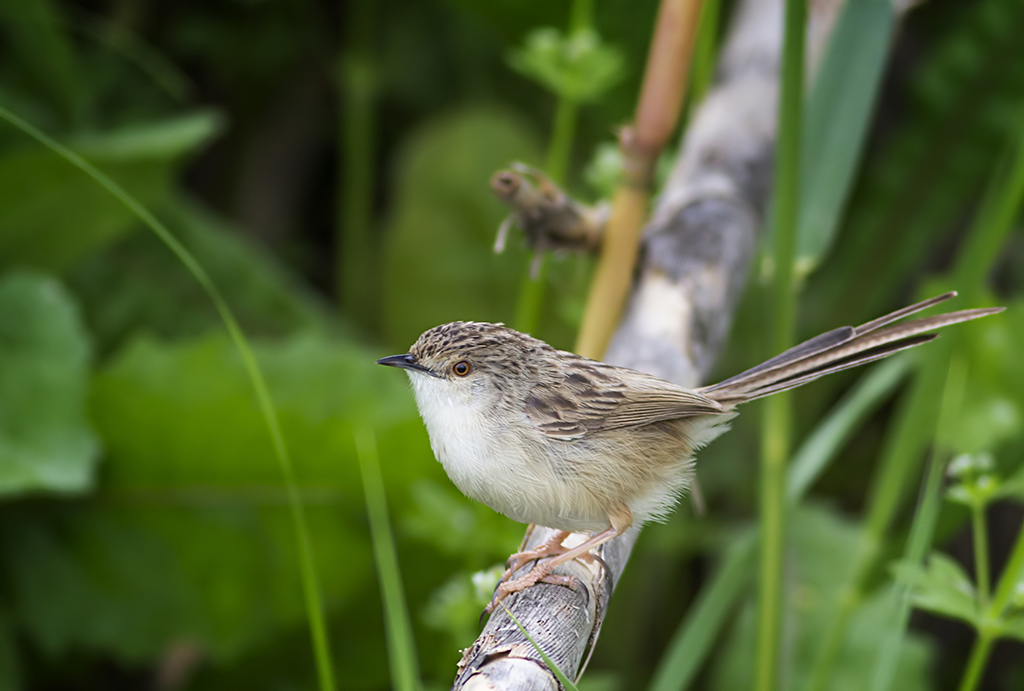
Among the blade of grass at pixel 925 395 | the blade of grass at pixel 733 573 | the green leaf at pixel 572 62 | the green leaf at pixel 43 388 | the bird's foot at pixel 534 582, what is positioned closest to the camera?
the bird's foot at pixel 534 582

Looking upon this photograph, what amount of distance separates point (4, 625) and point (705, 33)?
3203mm

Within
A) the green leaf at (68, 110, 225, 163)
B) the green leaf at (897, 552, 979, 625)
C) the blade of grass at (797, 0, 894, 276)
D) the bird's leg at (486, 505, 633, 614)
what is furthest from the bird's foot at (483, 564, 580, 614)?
the green leaf at (68, 110, 225, 163)

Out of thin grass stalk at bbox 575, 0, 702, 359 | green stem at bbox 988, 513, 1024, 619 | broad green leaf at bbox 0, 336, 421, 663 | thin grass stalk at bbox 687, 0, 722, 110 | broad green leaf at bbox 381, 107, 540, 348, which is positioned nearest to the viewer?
green stem at bbox 988, 513, 1024, 619

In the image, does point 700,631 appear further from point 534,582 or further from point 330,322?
point 330,322

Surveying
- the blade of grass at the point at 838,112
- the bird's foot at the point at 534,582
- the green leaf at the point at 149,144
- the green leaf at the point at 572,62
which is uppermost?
the green leaf at the point at 149,144

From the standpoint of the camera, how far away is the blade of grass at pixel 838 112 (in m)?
2.50

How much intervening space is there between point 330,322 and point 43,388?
165 centimetres

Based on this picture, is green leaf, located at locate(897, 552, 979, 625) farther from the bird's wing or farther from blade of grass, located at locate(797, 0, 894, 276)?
blade of grass, located at locate(797, 0, 894, 276)

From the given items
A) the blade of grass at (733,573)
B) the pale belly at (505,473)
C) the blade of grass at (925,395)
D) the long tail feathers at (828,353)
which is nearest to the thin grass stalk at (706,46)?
the blade of grass at (925,395)

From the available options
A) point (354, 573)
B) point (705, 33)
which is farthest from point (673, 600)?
point (705, 33)

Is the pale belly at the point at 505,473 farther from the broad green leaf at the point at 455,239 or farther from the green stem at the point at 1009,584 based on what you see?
the broad green leaf at the point at 455,239

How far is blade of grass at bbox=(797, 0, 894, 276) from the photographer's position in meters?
2.50

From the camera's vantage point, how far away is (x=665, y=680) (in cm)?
226

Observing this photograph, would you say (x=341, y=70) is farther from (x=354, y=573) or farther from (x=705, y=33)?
(x=354, y=573)
